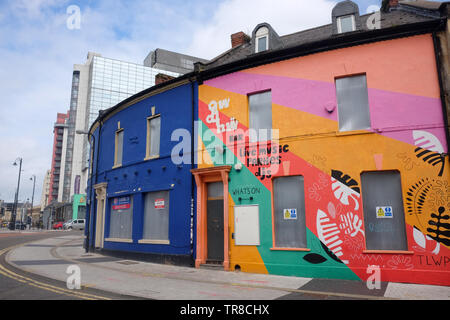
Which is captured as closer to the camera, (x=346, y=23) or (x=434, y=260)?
(x=434, y=260)

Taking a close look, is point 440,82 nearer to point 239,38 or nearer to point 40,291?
point 239,38

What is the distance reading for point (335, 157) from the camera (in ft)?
34.3

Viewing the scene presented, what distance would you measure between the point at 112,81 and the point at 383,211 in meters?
78.6

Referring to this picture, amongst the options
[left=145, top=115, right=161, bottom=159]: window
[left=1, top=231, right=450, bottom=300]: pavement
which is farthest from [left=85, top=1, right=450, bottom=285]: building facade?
[left=1, top=231, right=450, bottom=300]: pavement

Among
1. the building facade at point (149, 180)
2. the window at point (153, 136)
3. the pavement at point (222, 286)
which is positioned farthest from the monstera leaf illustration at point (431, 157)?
the window at point (153, 136)

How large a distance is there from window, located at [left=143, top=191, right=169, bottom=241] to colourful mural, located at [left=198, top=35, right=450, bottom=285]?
138 inches

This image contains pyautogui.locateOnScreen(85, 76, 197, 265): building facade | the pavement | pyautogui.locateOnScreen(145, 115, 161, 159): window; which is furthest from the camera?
pyautogui.locateOnScreen(145, 115, 161, 159): window

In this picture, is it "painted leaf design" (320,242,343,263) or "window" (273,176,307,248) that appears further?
"window" (273,176,307,248)

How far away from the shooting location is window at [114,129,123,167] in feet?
57.3

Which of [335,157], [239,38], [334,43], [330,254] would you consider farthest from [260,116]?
[239,38]

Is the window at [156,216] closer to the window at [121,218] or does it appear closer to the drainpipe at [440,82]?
the window at [121,218]

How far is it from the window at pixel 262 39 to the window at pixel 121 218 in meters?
9.52

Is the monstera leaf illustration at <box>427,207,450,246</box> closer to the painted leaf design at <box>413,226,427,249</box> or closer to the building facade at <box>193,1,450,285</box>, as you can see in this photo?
the building facade at <box>193,1,450,285</box>

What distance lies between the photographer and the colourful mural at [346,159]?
915 centimetres
